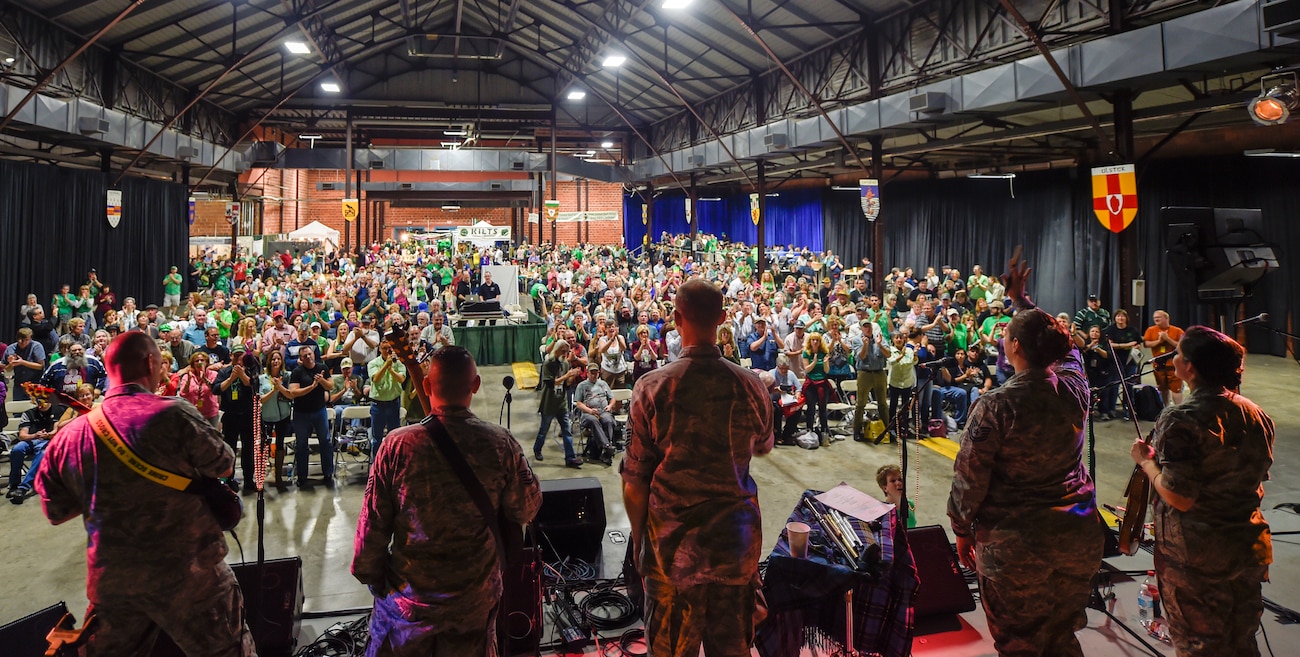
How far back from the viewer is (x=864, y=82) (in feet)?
54.1

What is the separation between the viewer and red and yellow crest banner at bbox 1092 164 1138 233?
8.94 m

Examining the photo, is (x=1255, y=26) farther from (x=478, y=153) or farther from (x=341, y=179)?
(x=341, y=179)

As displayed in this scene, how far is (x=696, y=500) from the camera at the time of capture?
2.32 meters

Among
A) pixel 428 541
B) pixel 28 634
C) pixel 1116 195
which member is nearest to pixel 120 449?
pixel 428 541

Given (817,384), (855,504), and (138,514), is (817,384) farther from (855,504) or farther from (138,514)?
(138,514)

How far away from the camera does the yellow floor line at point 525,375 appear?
12.4 metres

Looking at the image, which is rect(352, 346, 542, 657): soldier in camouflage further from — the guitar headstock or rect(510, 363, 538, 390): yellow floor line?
rect(510, 363, 538, 390): yellow floor line

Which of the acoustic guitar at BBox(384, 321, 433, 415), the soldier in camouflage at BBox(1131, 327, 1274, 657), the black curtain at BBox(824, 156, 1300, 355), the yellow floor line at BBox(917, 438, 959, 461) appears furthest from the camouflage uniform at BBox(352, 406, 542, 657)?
the black curtain at BBox(824, 156, 1300, 355)

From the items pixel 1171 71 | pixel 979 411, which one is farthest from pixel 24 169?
pixel 1171 71

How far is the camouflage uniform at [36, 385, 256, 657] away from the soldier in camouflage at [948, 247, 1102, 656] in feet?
8.48

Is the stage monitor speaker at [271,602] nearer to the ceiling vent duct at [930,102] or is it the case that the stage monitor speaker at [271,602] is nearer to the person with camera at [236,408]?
the person with camera at [236,408]

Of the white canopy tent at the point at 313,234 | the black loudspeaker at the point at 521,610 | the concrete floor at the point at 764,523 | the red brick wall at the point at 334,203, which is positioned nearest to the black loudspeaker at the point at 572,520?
the concrete floor at the point at 764,523

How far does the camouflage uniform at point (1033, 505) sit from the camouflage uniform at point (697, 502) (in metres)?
0.79

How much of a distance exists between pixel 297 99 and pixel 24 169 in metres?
12.9
